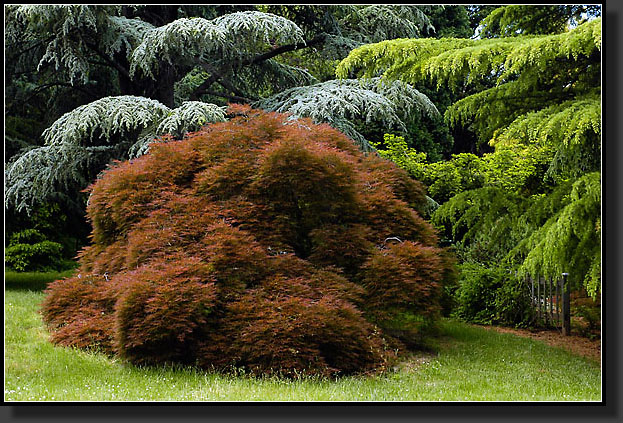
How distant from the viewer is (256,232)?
6531mm

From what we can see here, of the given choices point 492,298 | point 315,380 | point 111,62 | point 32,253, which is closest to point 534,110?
point 315,380

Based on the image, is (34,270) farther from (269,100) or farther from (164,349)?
(164,349)

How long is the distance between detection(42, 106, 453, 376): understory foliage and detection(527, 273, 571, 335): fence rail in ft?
6.73

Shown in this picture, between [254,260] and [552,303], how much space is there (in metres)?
4.74

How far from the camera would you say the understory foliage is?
18.7ft

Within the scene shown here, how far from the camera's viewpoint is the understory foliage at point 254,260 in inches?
225

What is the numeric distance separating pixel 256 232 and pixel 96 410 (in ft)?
7.93

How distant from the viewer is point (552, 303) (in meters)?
8.81

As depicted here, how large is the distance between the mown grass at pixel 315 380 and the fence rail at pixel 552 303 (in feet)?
4.05

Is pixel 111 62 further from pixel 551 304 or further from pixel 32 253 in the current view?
pixel 551 304

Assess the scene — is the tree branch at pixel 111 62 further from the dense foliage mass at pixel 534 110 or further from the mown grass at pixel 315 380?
the dense foliage mass at pixel 534 110


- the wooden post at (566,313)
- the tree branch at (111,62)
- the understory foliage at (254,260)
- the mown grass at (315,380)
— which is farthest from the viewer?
the tree branch at (111,62)

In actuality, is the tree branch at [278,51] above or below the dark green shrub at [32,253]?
above

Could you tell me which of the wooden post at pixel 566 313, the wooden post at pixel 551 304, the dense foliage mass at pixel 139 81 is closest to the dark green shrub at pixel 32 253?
the dense foliage mass at pixel 139 81
